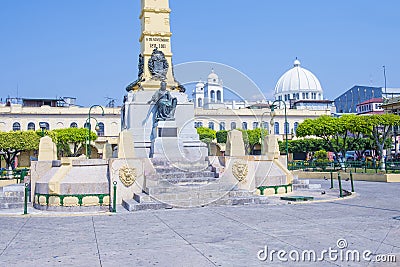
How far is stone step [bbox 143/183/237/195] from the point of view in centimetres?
1773

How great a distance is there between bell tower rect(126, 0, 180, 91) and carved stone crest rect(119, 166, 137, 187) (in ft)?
30.3

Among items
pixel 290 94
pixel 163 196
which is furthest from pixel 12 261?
pixel 290 94

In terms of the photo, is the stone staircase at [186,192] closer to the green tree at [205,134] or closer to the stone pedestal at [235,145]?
the stone pedestal at [235,145]

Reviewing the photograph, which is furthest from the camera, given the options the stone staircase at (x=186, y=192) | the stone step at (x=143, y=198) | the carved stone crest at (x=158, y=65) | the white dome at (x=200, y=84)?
the carved stone crest at (x=158, y=65)

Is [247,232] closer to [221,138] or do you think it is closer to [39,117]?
[221,138]

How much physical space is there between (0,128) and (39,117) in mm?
6738

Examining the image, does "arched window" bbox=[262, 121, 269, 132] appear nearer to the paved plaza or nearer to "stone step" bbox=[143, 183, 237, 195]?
"stone step" bbox=[143, 183, 237, 195]

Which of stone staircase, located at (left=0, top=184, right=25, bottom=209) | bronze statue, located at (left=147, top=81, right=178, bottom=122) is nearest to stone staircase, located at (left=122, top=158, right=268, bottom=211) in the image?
bronze statue, located at (left=147, top=81, right=178, bottom=122)

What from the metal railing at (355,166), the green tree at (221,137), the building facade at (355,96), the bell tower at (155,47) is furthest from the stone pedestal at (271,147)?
the building facade at (355,96)

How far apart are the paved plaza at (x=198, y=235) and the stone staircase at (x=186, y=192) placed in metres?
0.73

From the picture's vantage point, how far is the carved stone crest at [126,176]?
60.1 ft

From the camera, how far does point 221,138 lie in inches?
2810

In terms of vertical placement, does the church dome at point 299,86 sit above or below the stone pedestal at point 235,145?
above

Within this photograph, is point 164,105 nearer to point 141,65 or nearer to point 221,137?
point 141,65
